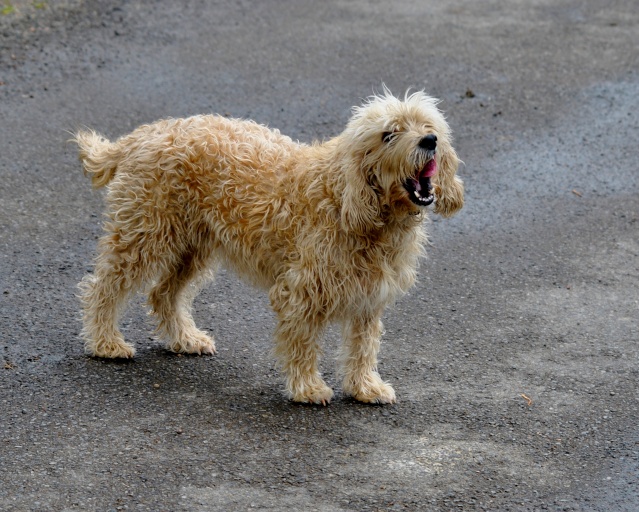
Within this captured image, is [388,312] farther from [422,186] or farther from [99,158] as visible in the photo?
[99,158]

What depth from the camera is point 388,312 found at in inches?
275

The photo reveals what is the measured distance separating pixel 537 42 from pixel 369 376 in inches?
285

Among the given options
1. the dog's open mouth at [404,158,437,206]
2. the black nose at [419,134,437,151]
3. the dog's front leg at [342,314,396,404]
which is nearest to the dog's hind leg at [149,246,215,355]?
the dog's front leg at [342,314,396,404]

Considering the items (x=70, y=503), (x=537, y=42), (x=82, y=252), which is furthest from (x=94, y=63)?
(x=70, y=503)

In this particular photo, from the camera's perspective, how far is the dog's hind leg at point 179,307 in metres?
6.40

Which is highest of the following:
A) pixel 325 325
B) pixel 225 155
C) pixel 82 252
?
pixel 225 155

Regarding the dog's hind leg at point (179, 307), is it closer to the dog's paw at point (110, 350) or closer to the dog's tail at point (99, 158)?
the dog's paw at point (110, 350)

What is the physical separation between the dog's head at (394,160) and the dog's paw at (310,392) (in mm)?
1003

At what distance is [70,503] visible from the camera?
→ 4723 mm

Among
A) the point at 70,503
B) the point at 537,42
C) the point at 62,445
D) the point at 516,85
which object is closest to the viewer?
the point at 70,503

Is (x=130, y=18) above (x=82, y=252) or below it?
above

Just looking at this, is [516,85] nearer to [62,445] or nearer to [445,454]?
[445,454]

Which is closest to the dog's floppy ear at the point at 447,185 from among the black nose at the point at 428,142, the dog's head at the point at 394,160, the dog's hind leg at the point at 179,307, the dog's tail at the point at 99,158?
the dog's head at the point at 394,160

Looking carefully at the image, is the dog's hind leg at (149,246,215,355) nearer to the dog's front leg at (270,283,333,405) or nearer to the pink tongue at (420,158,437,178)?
the dog's front leg at (270,283,333,405)
